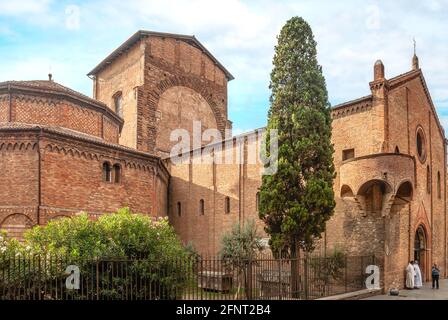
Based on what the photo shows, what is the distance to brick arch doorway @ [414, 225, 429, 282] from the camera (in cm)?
2047

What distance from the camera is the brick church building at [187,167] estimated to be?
17.1 m

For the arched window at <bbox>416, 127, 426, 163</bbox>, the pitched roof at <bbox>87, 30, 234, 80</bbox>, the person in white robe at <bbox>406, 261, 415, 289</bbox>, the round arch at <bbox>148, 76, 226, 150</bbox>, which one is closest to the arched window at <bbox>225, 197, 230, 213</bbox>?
the round arch at <bbox>148, 76, 226, 150</bbox>

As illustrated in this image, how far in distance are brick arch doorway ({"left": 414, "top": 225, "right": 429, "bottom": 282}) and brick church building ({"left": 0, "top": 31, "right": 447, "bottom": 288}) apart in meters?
0.07

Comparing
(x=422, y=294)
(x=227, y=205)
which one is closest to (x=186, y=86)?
(x=227, y=205)

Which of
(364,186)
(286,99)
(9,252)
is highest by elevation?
(286,99)

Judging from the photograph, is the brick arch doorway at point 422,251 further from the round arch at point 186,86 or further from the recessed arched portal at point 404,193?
the round arch at point 186,86

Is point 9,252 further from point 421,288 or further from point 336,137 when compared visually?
point 421,288

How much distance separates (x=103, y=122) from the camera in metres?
23.7

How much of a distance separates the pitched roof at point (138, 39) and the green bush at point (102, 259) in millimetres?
18659

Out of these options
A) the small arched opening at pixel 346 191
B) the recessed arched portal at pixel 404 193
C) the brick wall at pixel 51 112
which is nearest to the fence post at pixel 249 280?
the small arched opening at pixel 346 191

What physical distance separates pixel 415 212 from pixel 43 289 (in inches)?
614
